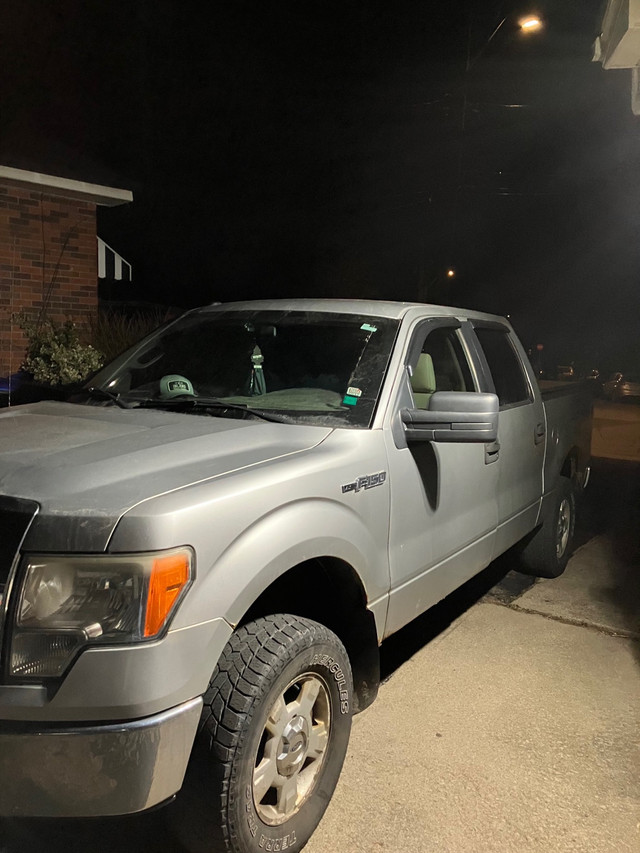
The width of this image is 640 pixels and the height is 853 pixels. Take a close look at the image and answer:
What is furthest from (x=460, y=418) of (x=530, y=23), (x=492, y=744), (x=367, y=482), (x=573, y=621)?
(x=530, y=23)

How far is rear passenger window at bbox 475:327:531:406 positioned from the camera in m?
4.83

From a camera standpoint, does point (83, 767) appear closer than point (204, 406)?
Yes

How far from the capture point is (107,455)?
2.59 metres

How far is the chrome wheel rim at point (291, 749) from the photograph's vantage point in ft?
8.18

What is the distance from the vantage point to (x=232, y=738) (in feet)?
7.43

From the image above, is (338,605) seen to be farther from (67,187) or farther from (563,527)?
(67,187)

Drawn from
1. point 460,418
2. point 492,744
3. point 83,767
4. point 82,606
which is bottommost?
point 492,744

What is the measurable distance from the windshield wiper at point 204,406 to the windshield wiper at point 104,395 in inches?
3.9

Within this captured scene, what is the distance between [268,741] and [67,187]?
27.5 feet

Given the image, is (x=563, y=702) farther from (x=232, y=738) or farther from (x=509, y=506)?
(x=232, y=738)

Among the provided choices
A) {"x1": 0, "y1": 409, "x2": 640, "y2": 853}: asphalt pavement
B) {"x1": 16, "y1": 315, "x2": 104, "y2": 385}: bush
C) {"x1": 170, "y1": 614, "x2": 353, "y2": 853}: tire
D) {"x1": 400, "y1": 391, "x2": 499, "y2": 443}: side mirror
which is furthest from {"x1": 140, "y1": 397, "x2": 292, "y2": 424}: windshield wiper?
{"x1": 16, "y1": 315, "x2": 104, "y2": 385}: bush

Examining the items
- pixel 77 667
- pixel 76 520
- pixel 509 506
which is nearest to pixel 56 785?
pixel 77 667

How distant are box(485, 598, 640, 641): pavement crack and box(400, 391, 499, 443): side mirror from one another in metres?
2.34

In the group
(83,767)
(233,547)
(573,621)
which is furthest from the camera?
(573,621)
